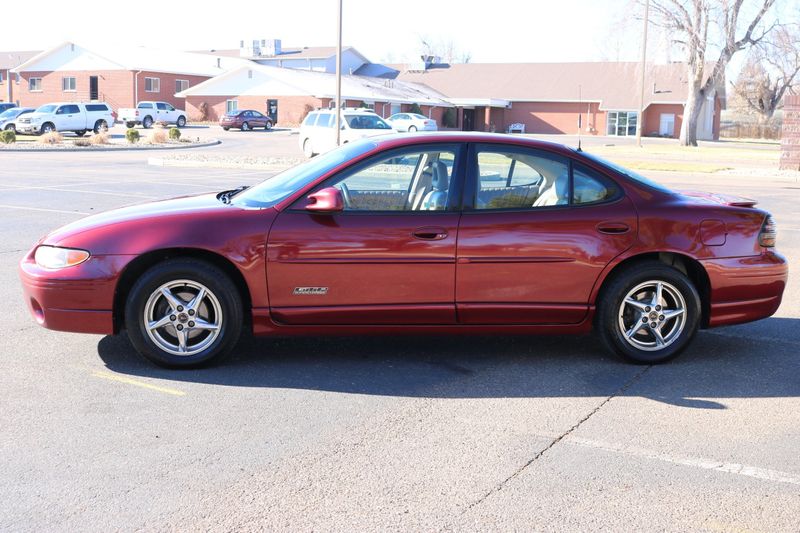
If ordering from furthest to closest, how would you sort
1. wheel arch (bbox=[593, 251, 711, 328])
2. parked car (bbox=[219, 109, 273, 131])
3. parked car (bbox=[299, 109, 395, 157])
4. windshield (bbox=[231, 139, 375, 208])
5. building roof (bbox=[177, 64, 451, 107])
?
building roof (bbox=[177, 64, 451, 107]) < parked car (bbox=[219, 109, 273, 131]) < parked car (bbox=[299, 109, 395, 157]) < wheel arch (bbox=[593, 251, 711, 328]) < windshield (bbox=[231, 139, 375, 208])

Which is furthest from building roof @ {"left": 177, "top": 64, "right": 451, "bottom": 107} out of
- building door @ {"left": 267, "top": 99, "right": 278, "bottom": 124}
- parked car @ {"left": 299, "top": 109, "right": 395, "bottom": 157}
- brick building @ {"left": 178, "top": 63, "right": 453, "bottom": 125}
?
parked car @ {"left": 299, "top": 109, "right": 395, "bottom": 157}

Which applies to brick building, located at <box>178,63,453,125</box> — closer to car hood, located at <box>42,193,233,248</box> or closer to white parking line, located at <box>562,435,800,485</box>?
car hood, located at <box>42,193,233,248</box>

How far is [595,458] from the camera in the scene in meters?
4.50

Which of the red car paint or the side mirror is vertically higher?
the side mirror

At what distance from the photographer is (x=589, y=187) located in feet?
20.1

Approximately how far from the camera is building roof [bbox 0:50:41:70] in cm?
9288

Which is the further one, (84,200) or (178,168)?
(178,168)

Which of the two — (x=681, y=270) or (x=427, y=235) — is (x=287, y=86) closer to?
(x=681, y=270)

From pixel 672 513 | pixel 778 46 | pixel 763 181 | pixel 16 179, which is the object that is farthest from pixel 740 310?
pixel 778 46

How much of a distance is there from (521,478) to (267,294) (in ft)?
7.42

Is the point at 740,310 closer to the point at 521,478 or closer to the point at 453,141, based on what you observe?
the point at 453,141

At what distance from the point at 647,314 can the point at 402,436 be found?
225cm

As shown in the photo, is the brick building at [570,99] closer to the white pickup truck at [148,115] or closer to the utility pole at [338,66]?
the white pickup truck at [148,115]

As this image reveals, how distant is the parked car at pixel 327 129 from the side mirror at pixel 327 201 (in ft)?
87.7
